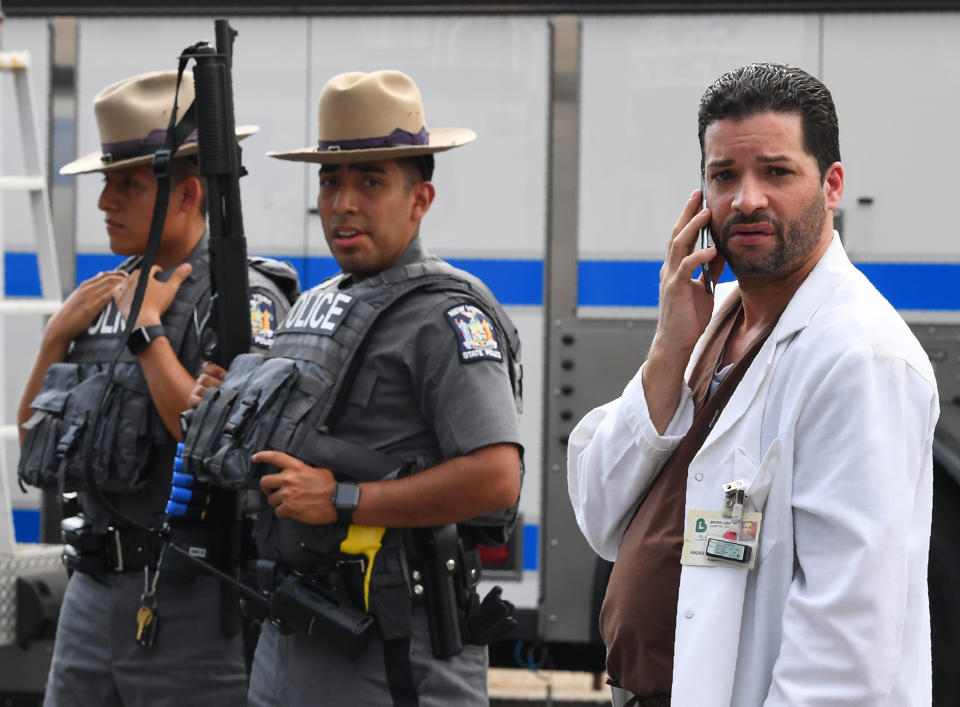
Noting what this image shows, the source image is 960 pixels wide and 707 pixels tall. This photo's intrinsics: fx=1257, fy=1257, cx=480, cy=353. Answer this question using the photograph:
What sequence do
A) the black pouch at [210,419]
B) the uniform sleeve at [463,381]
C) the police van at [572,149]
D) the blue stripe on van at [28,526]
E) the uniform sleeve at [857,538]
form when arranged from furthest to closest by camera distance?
1. the blue stripe on van at [28,526]
2. the police van at [572,149]
3. the black pouch at [210,419]
4. the uniform sleeve at [463,381]
5. the uniform sleeve at [857,538]

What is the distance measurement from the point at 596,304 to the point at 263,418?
6.98 ft

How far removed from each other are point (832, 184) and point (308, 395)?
1.18m

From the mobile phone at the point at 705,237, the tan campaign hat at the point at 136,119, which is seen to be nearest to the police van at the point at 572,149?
the tan campaign hat at the point at 136,119

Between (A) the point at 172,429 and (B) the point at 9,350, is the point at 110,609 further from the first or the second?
(B) the point at 9,350

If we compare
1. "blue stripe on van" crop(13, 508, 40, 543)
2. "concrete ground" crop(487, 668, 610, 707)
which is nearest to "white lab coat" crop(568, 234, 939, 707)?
"concrete ground" crop(487, 668, 610, 707)

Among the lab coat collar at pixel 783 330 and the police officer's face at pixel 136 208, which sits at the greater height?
the police officer's face at pixel 136 208

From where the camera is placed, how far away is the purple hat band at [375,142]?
8.86ft

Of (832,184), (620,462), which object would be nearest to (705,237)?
(832,184)

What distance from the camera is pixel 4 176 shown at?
15.3 feet

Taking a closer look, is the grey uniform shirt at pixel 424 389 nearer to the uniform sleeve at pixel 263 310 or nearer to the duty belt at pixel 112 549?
the uniform sleeve at pixel 263 310

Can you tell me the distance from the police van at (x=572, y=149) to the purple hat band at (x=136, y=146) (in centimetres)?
140

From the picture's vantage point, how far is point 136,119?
319 cm

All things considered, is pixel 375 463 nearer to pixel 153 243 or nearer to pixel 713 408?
pixel 153 243

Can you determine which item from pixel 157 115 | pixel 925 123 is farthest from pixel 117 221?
pixel 925 123
